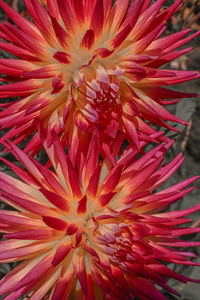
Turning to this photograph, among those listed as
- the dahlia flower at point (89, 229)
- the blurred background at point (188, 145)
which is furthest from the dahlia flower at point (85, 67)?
the blurred background at point (188, 145)

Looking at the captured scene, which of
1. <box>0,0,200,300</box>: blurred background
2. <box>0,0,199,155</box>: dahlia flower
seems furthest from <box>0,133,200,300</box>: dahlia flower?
<box>0,0,200,300</box>: blurred background

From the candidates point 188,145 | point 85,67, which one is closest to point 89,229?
point 85,67

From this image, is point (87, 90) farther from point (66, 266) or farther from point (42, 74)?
point (66, 266)

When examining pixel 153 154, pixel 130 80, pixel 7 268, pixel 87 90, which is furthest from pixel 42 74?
pixel 7 268

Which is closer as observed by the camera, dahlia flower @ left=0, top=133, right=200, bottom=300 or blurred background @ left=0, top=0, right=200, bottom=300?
dahlia flower @ left=0, top=133, right=200, bottom=300

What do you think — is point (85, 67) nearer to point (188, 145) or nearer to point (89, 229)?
point (89, 229)

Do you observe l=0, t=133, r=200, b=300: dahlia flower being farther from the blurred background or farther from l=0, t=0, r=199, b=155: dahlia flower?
the blurred background
